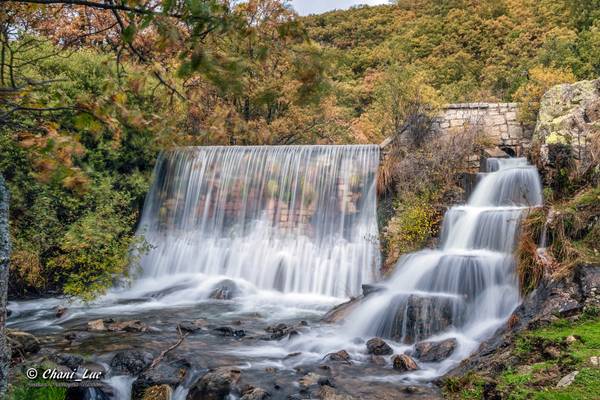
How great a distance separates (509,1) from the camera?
27078 millimetres

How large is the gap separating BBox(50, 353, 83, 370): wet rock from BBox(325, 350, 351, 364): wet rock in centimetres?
324

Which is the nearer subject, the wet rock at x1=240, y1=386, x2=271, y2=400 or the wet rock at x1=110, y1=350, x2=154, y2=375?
the wet rock at x1=240, y1=386, x2=271, y2=400

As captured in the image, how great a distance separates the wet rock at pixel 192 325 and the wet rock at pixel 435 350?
3.71m

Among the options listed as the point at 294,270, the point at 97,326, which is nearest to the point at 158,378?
the point at 97,326

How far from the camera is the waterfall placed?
712 cm

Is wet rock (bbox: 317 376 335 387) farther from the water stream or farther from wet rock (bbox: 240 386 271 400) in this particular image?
wet rock (bbox: 240 386 271 400)

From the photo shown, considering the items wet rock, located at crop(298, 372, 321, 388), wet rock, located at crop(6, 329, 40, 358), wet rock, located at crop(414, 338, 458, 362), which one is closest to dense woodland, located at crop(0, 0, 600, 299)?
wet rock, located at crop(6, 329, 40, 358)

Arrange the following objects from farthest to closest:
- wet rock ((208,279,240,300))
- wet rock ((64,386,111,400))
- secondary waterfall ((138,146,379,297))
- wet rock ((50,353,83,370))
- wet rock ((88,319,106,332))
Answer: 1. secondary waterfall ((138,146,379,297))
2. wet rock ((208,279,240,300))
3. wet rock ((88,319,106,332))
4. wet rock ((50,353,83,370))
5. wet rock ((64,386,111,400))

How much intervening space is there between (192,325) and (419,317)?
3.84 m

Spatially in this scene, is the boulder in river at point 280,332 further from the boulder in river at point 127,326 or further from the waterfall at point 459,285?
the boulder in river at point 127,326

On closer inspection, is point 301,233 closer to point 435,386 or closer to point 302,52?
point 435,386

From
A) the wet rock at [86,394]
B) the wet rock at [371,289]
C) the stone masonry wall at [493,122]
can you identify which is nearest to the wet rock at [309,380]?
the wet rock at [86,394]

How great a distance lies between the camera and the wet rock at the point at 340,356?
645cm

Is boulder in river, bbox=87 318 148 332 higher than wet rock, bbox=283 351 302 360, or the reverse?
wet rock, bbox=283 351 302 360
